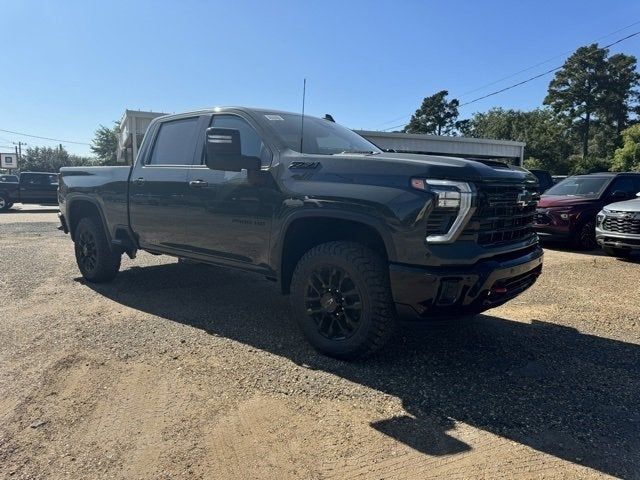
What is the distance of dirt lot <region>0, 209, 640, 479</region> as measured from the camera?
8.65 ft

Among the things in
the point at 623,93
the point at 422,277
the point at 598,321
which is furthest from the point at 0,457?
the point at 623,93

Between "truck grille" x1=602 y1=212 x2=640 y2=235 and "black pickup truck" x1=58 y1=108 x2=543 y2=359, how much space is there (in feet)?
18.4

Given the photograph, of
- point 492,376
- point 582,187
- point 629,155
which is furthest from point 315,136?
point 629,155

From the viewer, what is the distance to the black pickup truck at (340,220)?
10.9 ft

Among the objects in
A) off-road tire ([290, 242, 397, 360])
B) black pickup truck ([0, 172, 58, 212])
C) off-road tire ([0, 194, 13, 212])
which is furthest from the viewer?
black pickup truck ([0, 172, 58, 212])

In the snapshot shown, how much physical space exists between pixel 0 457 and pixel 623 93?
2734 inches

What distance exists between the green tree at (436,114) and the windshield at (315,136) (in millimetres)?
71235

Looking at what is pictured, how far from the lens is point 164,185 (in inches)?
201

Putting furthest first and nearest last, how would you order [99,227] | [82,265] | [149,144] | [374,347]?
[82,265] → [99,227] → [149,144] → [374,347]

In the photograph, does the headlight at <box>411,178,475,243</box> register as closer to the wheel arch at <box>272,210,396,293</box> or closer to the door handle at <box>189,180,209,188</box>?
the wheel arch at <box>272,210,396,293</box>

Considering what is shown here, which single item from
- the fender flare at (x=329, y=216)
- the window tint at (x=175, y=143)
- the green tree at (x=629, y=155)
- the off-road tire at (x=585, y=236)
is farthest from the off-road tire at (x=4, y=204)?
the green tree at (x=629, y=155)

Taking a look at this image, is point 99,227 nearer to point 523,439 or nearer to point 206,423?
point 206,423

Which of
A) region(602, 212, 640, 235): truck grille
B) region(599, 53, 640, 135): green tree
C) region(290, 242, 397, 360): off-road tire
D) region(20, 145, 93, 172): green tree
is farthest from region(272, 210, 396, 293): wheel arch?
region(20, 145, 93, 172): green tree

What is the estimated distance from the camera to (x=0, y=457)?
105 inches
